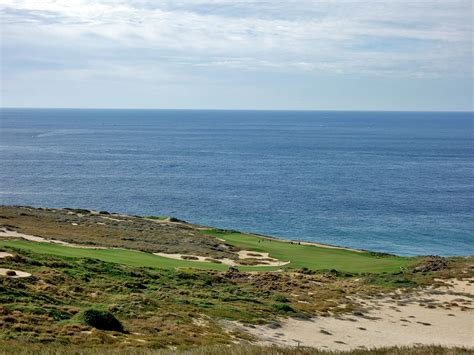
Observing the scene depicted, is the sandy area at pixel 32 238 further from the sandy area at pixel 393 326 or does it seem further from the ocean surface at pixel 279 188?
the ocean surface at pixel 279 188

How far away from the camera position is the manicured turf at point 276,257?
119ft

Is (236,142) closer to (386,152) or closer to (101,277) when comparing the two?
(386,152)

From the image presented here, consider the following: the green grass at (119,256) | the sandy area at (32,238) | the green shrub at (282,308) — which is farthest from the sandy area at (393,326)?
the sandy area at (32,238)

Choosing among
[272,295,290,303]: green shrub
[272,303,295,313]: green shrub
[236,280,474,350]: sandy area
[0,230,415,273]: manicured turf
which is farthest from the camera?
[0,230,415,273]: manicured turf

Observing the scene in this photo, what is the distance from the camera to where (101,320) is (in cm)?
1828

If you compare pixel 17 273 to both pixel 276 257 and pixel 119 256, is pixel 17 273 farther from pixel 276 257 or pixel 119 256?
pixel 276 257

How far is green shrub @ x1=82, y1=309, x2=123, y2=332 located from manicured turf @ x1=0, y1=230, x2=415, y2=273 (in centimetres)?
1659

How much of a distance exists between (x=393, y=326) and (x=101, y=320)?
1278cm

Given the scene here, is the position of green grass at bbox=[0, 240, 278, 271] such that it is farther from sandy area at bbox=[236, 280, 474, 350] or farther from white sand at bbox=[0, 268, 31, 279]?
sandy area at bbox=[236, 280, 474, 350]

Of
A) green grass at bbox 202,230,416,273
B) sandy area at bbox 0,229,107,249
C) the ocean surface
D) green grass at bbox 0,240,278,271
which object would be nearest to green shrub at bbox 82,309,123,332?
green grass at bbox 0,240,278,271

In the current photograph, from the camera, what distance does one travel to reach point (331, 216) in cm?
7819

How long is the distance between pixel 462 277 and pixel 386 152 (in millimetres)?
133051

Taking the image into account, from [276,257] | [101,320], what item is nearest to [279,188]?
[276,257]

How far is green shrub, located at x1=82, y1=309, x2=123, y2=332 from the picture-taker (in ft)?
59.6
